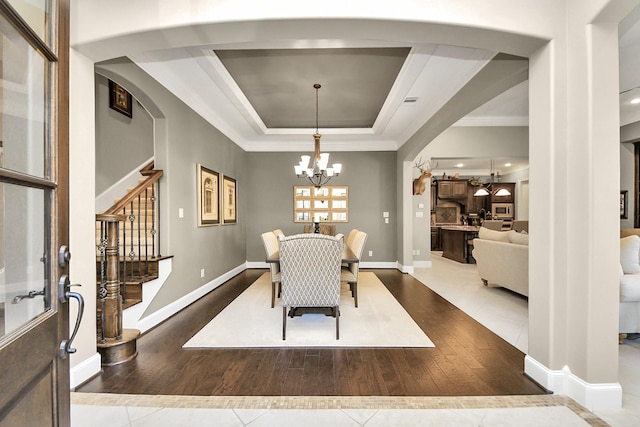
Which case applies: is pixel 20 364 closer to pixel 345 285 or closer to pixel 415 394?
pixel 415 394

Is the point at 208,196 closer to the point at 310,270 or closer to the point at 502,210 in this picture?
the point at 310,270

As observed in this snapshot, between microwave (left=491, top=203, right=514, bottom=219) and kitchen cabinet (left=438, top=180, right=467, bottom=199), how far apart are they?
1138 millimetres

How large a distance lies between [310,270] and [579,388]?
1.93m

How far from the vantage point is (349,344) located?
2521mm

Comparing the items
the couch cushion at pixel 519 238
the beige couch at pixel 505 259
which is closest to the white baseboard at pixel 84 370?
the beige couch at pixel 505 259

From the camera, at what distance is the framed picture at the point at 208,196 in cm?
390

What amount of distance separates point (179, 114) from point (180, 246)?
5.16 feet

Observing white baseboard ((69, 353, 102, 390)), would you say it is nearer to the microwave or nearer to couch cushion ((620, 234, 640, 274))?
couch cushion ((620, 234, 640, 274))

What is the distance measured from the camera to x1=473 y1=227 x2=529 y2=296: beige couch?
358 cm

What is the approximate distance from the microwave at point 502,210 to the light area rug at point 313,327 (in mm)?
7635

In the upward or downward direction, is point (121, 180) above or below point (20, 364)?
above

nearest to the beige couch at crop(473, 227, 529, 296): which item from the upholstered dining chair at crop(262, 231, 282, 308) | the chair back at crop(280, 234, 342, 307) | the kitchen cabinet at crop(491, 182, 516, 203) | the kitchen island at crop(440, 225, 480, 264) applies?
the kitchen island at crop(440, 225, 480, 264)

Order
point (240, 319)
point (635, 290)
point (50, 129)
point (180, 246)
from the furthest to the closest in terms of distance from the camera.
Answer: point (180, 246)
point (240, 319)
point (635, 290)
point (50, 129)

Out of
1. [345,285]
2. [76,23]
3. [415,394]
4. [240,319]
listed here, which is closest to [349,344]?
[415,394]
